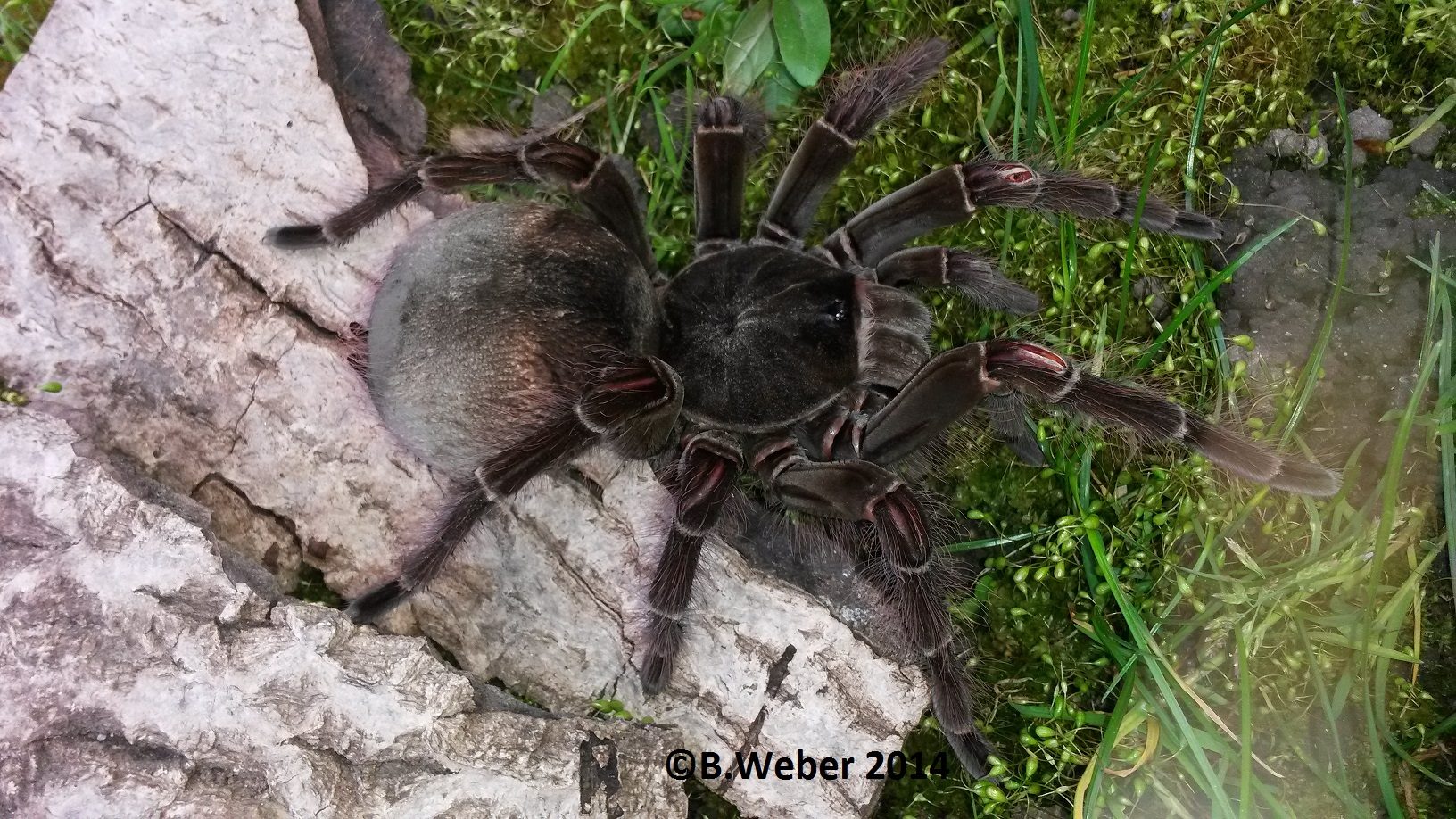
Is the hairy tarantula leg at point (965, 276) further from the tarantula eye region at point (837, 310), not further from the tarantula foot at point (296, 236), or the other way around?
the tarantula foot at point (296, 236)

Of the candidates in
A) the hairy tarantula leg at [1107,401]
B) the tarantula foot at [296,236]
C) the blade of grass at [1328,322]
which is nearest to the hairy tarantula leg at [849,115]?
the hairy tarantula leg at [1107,401]

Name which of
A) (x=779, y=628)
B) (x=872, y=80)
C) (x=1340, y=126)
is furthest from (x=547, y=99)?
(x=1340, y=126)

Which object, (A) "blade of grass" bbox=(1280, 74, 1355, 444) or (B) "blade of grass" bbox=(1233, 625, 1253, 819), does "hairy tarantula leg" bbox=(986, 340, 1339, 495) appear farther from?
(B) "blade of grass" bbox=(1233, 625, 1253, 819)

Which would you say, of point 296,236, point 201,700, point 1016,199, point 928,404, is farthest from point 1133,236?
point 201,700

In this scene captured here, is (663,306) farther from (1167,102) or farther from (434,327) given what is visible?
(1167,102)

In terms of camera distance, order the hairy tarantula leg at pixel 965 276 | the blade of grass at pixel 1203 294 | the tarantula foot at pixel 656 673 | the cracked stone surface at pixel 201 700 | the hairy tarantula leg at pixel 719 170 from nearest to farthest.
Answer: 1. the cracked stone surface at pixel 201 700
2. the tarantula foot at pixel 656 673
3. the blade of grass at pixel 1203 294
4. the hairy tarantula leg at pixel 965 276
5. the hairy tarantula leg at pixel 719 170

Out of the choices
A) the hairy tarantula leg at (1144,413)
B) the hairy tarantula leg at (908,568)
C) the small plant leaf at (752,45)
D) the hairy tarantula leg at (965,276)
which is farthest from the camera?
the small plant leaf at (752,45)
